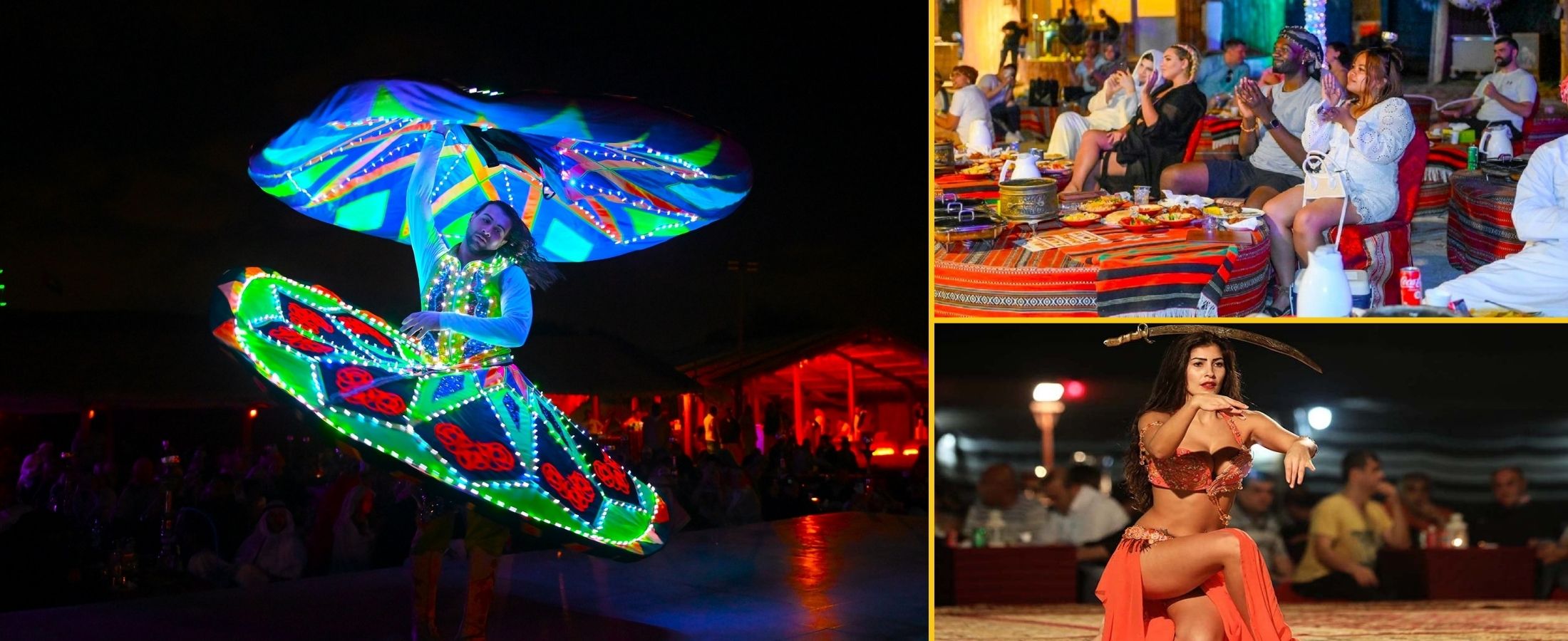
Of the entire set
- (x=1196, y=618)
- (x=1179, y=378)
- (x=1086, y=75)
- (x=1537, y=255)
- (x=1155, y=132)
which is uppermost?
(x=1086, y=75)

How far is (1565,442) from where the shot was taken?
570 centimetres

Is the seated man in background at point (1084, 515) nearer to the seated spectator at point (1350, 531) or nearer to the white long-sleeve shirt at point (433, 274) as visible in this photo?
the seated spectator at point (1350, 531)

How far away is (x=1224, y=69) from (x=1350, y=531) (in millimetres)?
2105

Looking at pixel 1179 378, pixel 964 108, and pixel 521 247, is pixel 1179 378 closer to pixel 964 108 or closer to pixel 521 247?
pixel 964 108

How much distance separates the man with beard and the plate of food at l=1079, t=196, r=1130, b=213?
25 centimetres

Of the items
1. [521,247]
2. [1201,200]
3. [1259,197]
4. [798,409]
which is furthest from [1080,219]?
[798,409]

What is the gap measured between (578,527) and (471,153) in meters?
1.91

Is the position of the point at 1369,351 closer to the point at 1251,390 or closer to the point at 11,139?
the point at 1251,390

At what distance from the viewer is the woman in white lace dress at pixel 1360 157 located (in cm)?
514

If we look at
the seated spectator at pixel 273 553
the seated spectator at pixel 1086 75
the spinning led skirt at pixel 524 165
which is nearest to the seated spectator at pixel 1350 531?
the seated spectator at pixel 1086 75

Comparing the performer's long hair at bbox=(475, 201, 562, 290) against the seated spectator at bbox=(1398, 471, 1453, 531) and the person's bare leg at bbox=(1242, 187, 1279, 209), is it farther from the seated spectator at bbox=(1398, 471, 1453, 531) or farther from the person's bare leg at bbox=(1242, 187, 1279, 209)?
the seated spectator at bbox=(1398, 471, 1453, 531)

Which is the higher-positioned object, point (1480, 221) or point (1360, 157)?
point (1360, 157)

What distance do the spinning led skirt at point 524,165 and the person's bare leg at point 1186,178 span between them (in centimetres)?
198

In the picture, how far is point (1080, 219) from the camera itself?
5.24 metres
